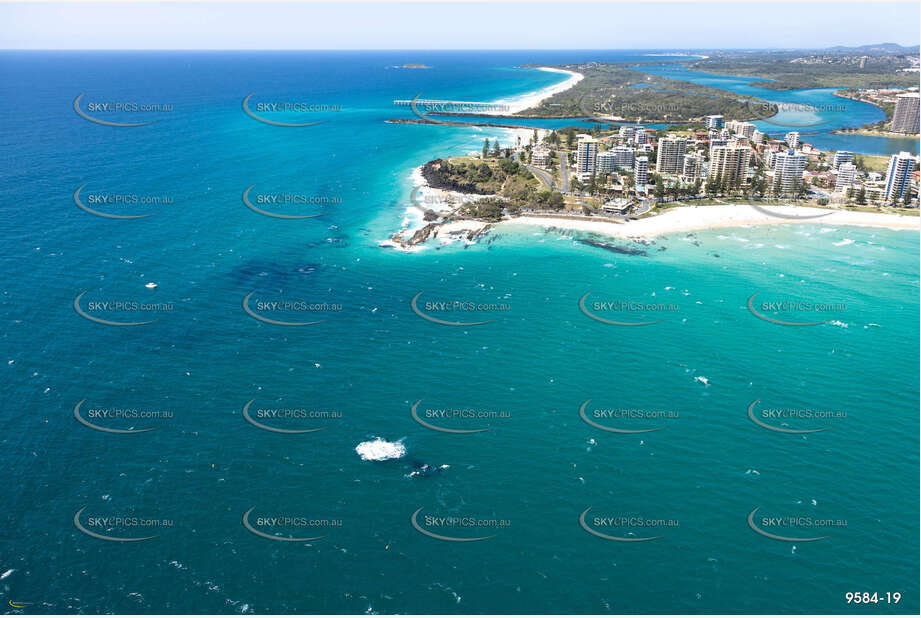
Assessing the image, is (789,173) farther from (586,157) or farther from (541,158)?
(541,158)

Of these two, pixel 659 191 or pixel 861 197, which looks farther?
pixel 659 191

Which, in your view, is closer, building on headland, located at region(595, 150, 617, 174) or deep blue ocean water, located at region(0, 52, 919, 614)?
deep blue ocean water, located at region(0, 52, 919, 614)

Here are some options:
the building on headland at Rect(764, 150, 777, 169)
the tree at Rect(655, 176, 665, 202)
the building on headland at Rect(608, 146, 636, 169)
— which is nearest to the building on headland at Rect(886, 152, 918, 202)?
the building on headland at Rect(764, 150, 777, 169)

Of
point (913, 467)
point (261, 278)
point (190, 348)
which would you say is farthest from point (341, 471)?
point (913, 467)

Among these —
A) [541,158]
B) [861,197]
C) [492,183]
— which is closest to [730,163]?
[861,197]

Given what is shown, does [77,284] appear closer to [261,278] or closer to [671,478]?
[261,278]

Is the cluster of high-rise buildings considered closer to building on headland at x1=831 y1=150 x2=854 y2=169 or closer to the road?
building on headland at x1=831 y1=150 x2=854 y2=169
